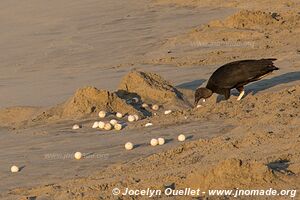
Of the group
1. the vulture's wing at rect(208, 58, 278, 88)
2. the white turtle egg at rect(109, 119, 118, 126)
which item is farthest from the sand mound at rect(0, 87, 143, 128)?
the vulture's wing at rect(208, 58, 278, 88)

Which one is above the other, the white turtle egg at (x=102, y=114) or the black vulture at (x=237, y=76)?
the black vulture at (x=237, y=76)

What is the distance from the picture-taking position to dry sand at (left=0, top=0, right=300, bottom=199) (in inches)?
291

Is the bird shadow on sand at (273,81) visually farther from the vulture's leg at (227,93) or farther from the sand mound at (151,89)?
the sand mound at (151,89)

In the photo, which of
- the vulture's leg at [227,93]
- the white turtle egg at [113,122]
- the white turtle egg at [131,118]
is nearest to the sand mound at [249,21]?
the vulture's leg at [227,93]

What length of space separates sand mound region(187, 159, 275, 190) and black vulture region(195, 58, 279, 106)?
4.01 metres

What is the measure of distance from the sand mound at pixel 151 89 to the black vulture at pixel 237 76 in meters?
0.51

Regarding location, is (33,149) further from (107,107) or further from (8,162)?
(107,107)

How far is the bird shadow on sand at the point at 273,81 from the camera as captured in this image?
11.5 m

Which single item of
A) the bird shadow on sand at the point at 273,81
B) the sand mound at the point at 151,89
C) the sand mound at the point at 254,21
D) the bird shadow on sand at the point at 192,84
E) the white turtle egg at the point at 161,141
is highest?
the white turtle egg at the point at 161,141

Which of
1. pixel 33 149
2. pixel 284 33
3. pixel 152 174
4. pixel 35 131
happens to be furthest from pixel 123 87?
pixel 284 33

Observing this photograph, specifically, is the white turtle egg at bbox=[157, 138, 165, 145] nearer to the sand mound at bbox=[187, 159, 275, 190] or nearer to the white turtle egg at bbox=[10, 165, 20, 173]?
the white turtle egg at bbox=[10, 165, 20, 173]

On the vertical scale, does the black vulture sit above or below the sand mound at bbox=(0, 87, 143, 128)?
above

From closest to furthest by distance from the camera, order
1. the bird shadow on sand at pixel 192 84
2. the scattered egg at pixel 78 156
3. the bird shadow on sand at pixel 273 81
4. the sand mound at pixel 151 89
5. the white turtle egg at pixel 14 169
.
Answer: the white turtle egg at pixel 14 169 < the scattered egg at pixel 78 156 < the sand mound at pixel 151 89 < the bird shadow on sand at pixel 273 81 < the bird shadow on sand at pixel 192 84

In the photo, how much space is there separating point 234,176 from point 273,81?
18.0 feet
